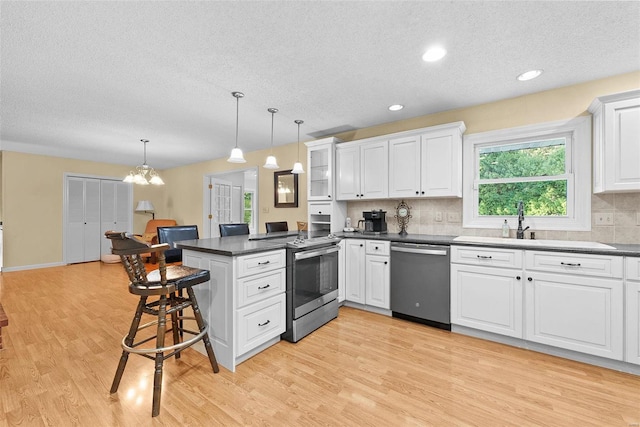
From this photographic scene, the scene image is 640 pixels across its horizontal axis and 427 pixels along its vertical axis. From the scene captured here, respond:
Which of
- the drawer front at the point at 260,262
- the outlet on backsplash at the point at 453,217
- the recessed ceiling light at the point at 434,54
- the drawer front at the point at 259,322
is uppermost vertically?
the recessed ceiling light at the point at 434,54

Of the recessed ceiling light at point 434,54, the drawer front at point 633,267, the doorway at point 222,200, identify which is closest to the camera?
the drawer front at point 633,267

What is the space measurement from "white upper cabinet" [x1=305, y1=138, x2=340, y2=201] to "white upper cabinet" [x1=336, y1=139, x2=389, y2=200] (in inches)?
4.3

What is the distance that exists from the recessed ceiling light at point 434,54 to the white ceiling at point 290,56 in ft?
0.18

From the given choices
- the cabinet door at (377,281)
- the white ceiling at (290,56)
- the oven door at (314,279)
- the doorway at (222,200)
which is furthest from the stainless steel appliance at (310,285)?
the doorway at (222,200)

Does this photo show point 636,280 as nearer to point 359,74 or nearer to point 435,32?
point 435,32

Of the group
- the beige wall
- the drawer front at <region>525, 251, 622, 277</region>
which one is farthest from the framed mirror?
the drawer front at <region>525, 251, 622, 277</region>

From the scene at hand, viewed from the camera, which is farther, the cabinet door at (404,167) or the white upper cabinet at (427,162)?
the cabinet door at (404,167)

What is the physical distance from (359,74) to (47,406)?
3213 mm

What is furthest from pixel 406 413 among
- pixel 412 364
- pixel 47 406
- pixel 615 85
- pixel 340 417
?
pixel 615 85

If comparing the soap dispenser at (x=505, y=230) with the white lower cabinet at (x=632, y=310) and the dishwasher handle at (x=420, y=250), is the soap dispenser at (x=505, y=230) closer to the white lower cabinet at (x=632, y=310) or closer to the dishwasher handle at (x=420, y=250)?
the dishwasher handle at (x=420, y=250)

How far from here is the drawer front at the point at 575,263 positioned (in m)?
1.98

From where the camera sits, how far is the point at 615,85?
242 centimetres

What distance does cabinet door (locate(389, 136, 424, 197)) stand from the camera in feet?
10.4

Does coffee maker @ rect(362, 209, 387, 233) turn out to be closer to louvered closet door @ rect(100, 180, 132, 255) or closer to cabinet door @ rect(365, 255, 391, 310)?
cabinet door @ rect(365, 255, 391, 310)
